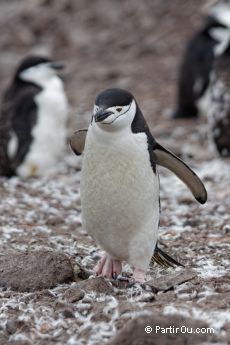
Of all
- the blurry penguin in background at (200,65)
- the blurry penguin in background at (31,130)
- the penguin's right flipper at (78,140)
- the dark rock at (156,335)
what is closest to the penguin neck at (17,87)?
the blurry penguin in background at (31,130)

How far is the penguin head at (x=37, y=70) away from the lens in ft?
30.6

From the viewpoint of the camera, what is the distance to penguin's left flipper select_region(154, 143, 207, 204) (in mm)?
5062

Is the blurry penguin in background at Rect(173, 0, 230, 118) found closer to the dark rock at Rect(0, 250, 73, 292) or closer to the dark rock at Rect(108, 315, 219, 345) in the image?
the dark rock at Rect(0, 250, 73, 292)

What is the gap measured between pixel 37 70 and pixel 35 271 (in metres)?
4.75

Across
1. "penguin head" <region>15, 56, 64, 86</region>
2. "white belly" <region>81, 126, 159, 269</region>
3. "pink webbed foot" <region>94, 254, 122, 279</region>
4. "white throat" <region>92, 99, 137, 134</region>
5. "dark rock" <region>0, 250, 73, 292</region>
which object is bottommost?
"pink webbed foot" <region>94, 254, 122, 279</region>

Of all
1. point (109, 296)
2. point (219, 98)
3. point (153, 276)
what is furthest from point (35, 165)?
point (109, 296)

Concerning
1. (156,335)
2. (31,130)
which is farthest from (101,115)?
(31,130)

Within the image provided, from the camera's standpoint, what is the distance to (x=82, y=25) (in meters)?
14.9

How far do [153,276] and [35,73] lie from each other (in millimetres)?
4540

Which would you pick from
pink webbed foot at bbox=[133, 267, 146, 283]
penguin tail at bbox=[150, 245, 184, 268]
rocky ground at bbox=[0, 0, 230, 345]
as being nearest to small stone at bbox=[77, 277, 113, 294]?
rocky ground at bbox=[0, 0, 230, 345]

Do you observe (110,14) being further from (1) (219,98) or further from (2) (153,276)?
(2) (153,276)

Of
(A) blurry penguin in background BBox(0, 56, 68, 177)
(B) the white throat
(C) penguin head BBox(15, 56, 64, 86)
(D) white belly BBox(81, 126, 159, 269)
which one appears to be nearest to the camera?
(B) the white throat

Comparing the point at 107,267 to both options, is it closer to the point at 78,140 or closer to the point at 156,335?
the point at 78,140

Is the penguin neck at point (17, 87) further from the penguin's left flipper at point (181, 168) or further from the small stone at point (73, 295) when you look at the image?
the small stone at point (73, 295)
